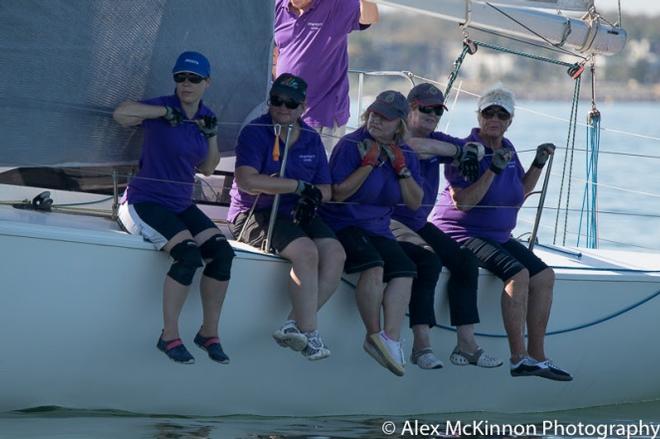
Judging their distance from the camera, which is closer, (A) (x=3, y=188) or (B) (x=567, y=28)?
(A) (x=3, y=188)

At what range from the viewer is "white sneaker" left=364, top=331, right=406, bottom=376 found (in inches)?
222

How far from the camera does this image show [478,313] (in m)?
6.19

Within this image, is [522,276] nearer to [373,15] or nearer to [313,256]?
[313,256]

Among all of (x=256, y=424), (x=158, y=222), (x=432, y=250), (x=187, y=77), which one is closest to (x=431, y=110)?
(x=432, y=250)

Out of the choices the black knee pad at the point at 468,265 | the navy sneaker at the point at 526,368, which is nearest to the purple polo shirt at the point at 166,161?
the black knee pad at the point at 468,265

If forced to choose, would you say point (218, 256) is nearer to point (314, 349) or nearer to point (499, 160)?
point (314, 349)

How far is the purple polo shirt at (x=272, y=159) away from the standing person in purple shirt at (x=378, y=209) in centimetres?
A: 11

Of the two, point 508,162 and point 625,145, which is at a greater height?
point 625,145

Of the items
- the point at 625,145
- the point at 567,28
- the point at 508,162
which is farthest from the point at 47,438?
the point at 625,145

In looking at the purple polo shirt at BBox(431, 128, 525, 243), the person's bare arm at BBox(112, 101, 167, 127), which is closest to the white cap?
the purple polo shirt at BBox(431, 128, 525, 243)

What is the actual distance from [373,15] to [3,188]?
2076mm

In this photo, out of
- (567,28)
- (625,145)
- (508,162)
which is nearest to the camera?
(508,162)

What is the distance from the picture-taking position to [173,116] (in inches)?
214

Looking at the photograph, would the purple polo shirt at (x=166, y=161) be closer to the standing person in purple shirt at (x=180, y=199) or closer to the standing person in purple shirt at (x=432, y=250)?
Answer: the standing person in purple shirt at (x=180, y=199)
